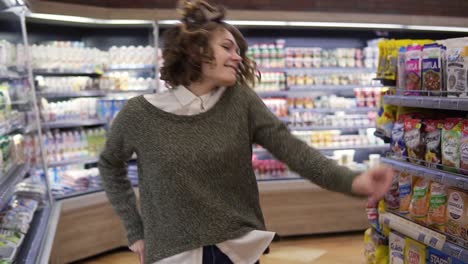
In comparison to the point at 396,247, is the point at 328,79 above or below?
above

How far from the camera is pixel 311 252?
5.48 m

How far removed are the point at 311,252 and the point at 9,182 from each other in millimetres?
3090

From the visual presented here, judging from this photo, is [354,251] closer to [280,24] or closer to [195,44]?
[280,24]

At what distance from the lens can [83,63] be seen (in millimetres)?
5480

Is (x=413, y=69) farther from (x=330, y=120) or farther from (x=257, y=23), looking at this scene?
(x=330, y=120)

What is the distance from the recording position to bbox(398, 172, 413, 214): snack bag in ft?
11.1

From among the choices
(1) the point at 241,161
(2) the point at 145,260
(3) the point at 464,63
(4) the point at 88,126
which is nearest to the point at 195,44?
(1) the point at 241,161

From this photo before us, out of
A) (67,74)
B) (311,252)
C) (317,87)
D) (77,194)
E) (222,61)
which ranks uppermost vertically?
(222,61)

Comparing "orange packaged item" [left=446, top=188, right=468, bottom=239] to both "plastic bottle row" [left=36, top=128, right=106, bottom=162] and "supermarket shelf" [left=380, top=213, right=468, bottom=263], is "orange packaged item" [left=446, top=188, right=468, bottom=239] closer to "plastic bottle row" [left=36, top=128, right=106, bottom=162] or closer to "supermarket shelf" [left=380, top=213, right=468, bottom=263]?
"supermarket shelf" [left=380, top=213, right=468, bottom=263]

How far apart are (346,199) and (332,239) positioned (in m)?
0.43

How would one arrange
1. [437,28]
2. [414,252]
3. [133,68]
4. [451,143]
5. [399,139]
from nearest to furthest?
[451,143], [414,252], [399,139], [133,68], [437,28]

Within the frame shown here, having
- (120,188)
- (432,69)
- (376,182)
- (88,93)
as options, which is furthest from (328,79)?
(376,182)

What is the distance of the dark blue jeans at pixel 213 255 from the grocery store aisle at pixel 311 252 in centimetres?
335

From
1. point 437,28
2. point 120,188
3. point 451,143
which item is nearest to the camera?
point 120,188
